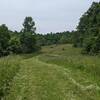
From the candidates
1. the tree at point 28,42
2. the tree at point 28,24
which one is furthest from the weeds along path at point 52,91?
the tree at point 28,24

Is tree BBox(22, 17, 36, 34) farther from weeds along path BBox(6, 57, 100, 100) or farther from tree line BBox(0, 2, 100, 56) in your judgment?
weeds along path BBox(6, 57, 100, 100)

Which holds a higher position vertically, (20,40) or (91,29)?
(91,29)

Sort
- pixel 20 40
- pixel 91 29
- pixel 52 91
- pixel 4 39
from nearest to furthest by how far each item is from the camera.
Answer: pixel 52 91, pixel 91 29, pixel 4 39, pixel 20 40

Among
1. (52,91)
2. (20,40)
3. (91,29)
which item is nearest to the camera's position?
(52,91)

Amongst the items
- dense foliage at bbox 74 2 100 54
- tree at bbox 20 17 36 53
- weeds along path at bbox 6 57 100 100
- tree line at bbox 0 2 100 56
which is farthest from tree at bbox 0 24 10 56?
weeds along path at bbox 6 57 100 100

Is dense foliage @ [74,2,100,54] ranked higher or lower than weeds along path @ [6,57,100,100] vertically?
higher

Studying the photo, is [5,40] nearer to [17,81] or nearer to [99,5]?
[99,5]

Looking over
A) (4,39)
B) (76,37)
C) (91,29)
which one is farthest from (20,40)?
(91,29)

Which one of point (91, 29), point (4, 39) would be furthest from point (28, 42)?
point (91, 29)

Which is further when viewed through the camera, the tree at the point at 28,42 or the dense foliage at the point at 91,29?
the tree at the point at 28,42

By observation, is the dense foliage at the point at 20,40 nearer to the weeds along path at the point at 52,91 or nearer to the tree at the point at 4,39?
the tree at the point at 4,39

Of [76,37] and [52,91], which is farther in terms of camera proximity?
[76,37]

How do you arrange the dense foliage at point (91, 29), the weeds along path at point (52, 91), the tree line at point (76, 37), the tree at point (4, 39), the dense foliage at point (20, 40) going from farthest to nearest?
1. the dense foliage at point (20, 40)
2. the tree at point (4, 39)
3. the tree line at point (76, 37)
4. the dense foliage at point (91, 29)
5. the weeds along path at point (52, 91)

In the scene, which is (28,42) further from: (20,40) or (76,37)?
(76,37)
